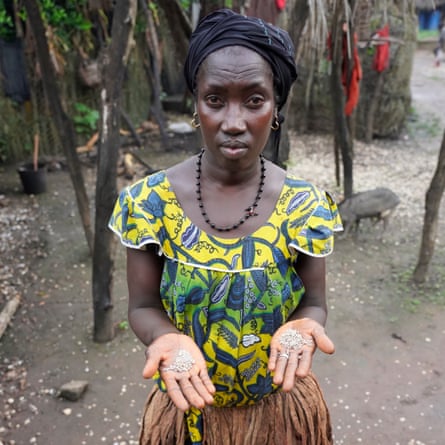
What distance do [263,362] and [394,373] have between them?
238cm

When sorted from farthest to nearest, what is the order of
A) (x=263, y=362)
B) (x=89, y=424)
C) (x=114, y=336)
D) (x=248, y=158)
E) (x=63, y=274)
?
(x=63, y=274) < (x=114, y=336) < (x=89, y=424) < (x=263, y=362) < (x=248, y=158)

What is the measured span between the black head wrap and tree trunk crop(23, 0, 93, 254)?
9.70 feet

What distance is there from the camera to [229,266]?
4.25 feet

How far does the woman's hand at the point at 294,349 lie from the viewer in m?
1.19

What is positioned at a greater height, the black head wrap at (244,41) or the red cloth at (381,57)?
the black head wrap at (244,41)

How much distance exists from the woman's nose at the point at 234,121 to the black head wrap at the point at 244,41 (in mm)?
153

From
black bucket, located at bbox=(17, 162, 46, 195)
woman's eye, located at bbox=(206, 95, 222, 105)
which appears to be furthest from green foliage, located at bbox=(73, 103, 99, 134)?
woman's eye, located at bbox=(206, 95, 222, 105)

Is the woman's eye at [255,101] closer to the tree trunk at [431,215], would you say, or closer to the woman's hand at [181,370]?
the woman's hand at [181,370]

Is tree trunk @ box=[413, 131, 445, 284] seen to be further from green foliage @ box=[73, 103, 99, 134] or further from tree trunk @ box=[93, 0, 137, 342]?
green foliage @ box=[73, 103, 99, 134]

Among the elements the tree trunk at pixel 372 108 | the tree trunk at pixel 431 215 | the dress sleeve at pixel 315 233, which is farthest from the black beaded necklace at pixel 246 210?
the tree trunk at pixel 372 108

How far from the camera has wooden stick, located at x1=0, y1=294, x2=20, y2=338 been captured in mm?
3736

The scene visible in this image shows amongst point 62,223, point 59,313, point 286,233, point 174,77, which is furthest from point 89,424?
point 174,77

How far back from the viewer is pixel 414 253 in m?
5.06

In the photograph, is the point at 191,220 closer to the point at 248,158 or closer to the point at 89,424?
the point at 248,158
